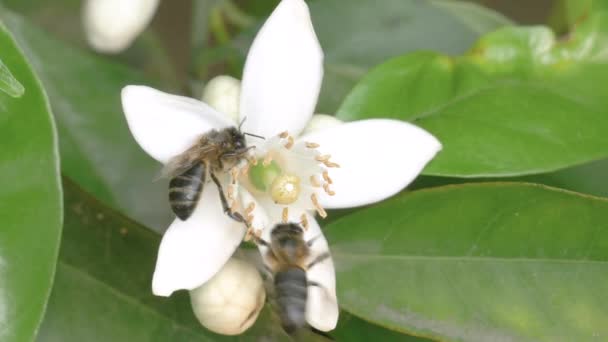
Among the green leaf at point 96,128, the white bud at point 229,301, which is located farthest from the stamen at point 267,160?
the green leaf at point 96,128

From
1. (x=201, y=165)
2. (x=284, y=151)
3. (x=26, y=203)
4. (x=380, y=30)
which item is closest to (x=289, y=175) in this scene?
(x=284, y=151)

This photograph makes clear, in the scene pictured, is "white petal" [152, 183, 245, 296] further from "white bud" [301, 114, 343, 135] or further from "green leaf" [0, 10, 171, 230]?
"green leaf" [0, 10, 171, 230]

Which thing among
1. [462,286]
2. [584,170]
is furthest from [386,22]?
[462,286]

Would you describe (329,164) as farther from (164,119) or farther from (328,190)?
(164,119)

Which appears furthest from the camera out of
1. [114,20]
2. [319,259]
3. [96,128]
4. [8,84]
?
[96,128]

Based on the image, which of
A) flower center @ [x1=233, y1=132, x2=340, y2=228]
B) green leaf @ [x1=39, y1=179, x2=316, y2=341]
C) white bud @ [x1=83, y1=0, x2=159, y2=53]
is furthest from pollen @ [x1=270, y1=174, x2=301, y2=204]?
white bud @ [x1=83, y1=0, x2=159, y2=53]

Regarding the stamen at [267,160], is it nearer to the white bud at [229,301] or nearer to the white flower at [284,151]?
the white flower at [284,151]
